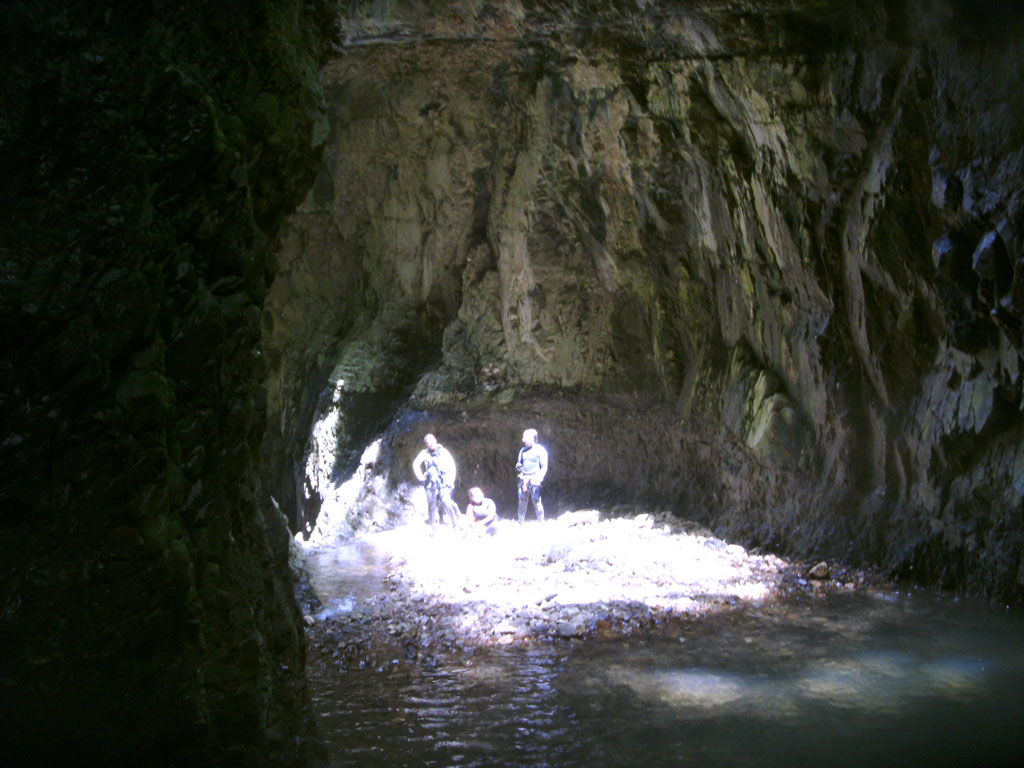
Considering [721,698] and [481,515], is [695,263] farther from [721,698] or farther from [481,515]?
[721,698]

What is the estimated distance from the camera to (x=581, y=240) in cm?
1170

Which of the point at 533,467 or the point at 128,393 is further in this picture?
the point at 533,467

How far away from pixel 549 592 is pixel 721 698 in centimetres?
286

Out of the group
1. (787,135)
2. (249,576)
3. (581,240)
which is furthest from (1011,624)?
(581,240)

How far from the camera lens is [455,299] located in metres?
12.6

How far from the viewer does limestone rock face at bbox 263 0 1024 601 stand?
22.1 ft

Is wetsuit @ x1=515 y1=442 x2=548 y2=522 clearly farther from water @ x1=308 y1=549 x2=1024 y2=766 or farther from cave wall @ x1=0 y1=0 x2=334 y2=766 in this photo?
cave wall @ x1=0 y1=0 x2=334 y2=766

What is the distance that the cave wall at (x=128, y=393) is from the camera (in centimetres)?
249

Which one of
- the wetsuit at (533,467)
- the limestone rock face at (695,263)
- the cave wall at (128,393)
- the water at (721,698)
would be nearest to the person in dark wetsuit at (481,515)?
the wetsuit at (533,467)

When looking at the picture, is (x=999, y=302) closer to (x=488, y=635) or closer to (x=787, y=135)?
(x=787, y=135)

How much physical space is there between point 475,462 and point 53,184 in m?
14.1

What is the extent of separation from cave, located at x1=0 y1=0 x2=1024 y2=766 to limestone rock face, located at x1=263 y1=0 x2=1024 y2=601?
0.04 metres

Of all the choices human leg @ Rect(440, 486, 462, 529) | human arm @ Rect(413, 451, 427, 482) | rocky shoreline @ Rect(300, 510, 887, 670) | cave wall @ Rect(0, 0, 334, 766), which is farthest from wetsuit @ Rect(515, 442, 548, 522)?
cave wall @ Rect(0, 0, 334, 766)

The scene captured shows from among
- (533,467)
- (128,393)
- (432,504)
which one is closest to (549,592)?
(128,393)
